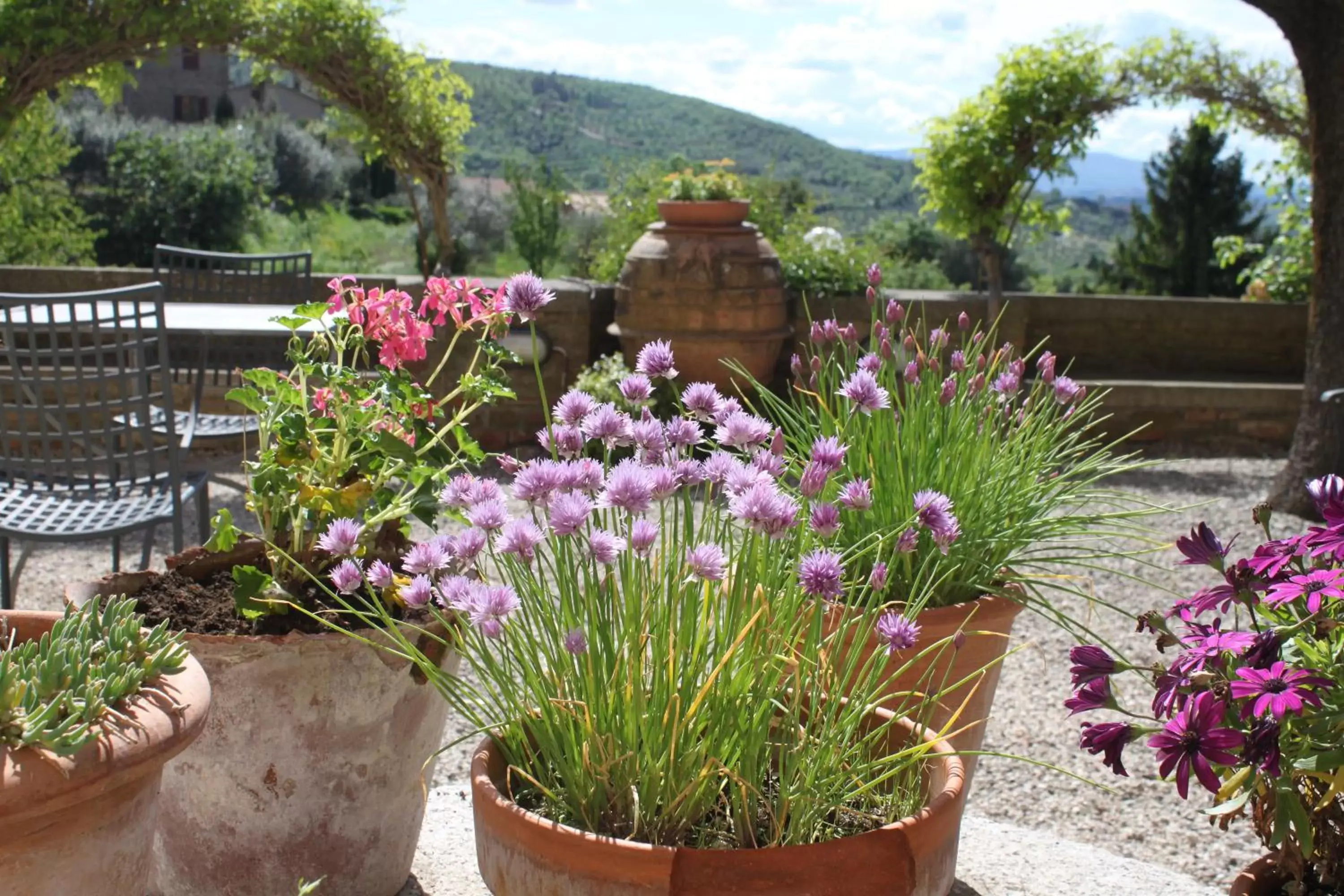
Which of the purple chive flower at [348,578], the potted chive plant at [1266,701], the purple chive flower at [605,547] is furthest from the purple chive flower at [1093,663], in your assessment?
the purple chive flower at [348,578]

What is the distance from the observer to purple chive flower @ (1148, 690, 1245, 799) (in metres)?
1.17

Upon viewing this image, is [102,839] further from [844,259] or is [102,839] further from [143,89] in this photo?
[143,89]

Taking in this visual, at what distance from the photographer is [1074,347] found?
7.04m

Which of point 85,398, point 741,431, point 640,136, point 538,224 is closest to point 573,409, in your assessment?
point 741,431

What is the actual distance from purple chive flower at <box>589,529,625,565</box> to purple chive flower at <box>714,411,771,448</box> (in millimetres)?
176

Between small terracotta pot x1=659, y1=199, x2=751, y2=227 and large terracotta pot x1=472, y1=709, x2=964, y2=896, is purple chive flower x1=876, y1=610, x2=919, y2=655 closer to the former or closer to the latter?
large terracotta pot x1=472, y1=709, x2=964, y2=896

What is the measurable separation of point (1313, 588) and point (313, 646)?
4.18ft

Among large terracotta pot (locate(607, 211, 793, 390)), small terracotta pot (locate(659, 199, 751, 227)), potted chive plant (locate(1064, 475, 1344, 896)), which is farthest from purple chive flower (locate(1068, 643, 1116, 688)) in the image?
small terracotta pot (locate(659, 199, 751, 227))

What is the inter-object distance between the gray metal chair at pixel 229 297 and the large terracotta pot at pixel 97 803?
281 cm

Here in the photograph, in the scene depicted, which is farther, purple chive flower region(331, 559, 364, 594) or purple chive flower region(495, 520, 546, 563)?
purple chive flower region(331, 559, 364, 594)

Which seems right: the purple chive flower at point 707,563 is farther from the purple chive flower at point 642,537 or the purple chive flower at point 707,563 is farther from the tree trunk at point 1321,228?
the tree trunk at point 1321,228

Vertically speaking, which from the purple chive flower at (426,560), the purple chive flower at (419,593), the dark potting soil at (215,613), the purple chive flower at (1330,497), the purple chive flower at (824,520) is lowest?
the dark potting soil at (215,613)

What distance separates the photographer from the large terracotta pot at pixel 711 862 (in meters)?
1.30

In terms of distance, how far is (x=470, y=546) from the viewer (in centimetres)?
134
